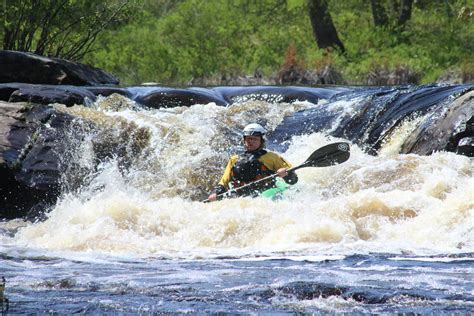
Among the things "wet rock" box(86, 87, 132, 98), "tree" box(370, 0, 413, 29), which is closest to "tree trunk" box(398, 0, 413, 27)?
"tree" box(370, 0, 413, 29)

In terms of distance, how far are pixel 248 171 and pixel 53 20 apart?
969 cm

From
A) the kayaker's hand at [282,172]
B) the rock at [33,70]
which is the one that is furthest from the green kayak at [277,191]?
the rock at [33,70]

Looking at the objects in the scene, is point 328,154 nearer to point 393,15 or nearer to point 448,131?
point 448,131

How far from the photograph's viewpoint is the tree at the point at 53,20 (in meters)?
17.0

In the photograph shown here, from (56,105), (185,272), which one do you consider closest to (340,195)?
(185,272)

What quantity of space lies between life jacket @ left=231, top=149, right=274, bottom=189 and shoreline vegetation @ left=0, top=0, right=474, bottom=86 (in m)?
9.26

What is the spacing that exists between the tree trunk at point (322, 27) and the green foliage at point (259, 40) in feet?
0.96

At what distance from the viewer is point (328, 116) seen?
11.7 metres

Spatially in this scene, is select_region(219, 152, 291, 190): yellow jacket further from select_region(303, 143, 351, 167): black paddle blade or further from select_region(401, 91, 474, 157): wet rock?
select_region(401, 91, 474, 157): wet rock

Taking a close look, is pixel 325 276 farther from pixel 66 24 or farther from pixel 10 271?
pixel 66 24

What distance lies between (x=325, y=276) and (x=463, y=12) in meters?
4.01

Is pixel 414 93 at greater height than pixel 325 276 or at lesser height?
greater

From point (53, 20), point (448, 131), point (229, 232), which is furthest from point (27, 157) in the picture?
point (53, 20)

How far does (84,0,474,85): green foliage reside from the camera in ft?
70.8
